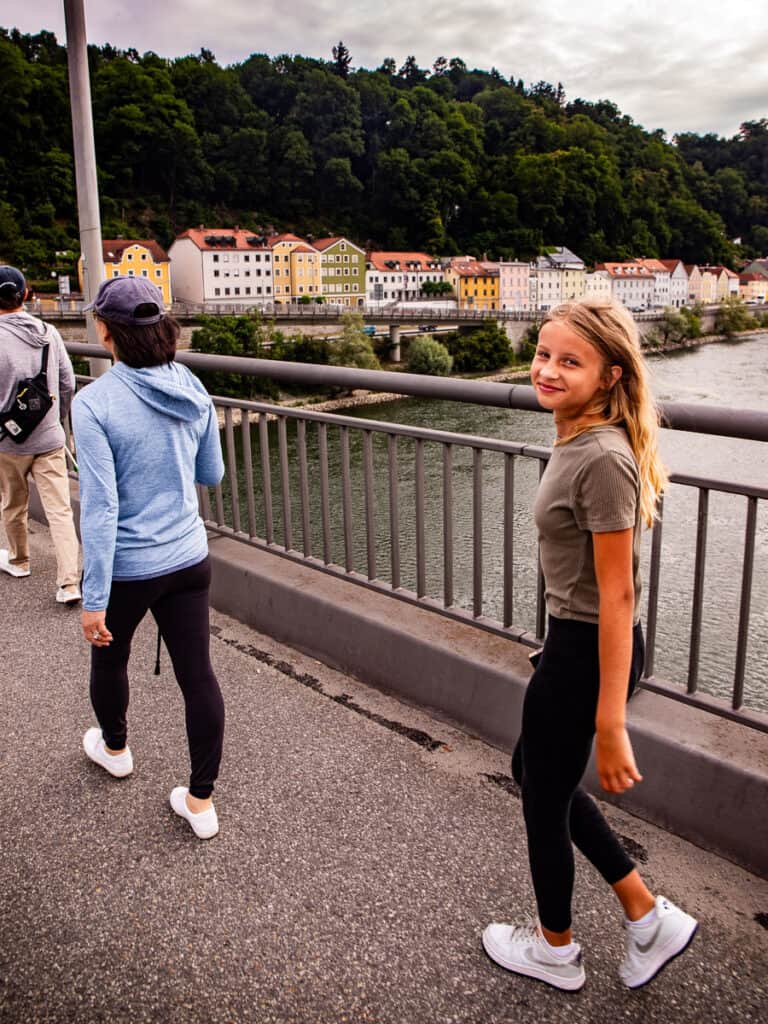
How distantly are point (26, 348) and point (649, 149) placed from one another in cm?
12952

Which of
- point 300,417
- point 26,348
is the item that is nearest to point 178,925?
point 300,417

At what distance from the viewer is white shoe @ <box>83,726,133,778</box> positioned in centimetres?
262

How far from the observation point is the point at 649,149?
388 ft

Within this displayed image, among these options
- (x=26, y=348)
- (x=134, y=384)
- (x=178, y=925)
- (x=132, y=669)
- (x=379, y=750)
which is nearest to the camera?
(x=178, y=925)

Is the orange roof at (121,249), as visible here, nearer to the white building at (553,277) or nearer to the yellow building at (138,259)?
the yellow building at (138,259)

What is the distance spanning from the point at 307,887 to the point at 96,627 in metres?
0.83

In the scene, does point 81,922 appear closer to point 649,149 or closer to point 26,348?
point 26,348

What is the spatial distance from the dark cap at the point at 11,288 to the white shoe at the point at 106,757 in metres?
2.34

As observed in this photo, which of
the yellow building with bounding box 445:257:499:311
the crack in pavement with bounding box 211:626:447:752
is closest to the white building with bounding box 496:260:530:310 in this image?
the yellow building with bounding box 445:257:499:311

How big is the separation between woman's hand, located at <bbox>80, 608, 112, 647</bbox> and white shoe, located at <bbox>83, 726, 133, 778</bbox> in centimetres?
55

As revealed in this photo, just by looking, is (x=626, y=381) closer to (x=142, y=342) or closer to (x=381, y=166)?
(x=142, y=342)

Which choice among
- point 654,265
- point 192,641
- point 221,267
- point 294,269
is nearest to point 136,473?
point 192,641

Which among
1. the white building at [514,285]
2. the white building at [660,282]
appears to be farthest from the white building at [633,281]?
the white building at [514,285]

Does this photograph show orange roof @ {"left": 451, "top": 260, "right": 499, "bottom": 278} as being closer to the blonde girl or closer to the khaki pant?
the khaki pant
